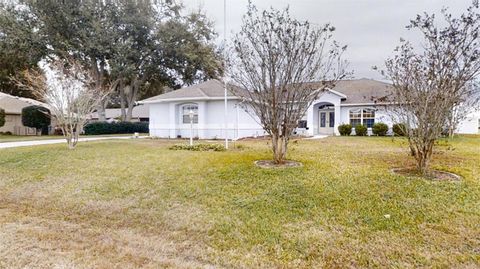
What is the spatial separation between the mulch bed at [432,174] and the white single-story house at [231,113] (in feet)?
33.2

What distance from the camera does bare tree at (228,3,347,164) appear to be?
298 inches

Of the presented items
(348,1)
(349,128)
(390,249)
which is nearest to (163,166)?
(390,249)

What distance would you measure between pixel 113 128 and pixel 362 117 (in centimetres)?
2280

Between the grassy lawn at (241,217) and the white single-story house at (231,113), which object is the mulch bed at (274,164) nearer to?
the grassy lawn at (241,217)

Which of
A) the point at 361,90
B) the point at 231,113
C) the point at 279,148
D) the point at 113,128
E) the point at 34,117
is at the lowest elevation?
the point at 279,148

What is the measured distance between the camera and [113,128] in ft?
98.8

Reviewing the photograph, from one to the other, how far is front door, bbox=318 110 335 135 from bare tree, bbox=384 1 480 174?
58.9ft

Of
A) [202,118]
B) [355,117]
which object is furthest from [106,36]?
[355,117]

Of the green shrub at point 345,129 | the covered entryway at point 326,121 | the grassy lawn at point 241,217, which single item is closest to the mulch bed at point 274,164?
the grassy lawn at point 241,217

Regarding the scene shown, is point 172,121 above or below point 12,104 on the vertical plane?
below

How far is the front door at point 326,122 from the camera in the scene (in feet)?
82.3

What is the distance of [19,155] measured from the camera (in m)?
11.7

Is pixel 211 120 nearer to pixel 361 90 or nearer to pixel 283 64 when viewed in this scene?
pixel 361 90

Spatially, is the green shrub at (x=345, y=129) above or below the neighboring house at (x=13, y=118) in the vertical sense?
below
